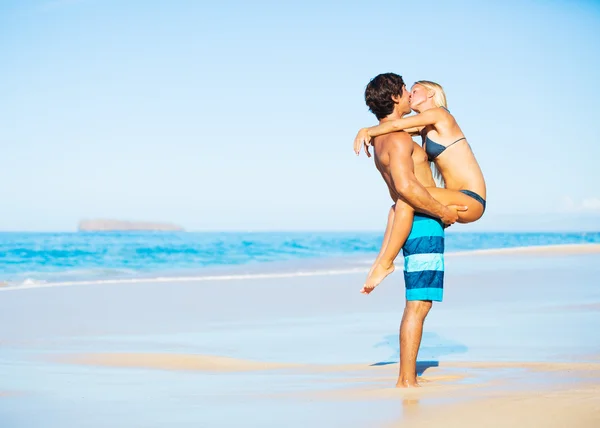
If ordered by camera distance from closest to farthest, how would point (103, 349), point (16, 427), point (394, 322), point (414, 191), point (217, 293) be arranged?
1. point (16, 427)
2. point (414, 191)
3. point (103, 349)
4. point (394, 322)
5. point (217, 293)

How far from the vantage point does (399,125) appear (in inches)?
191

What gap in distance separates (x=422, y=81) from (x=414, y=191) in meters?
1.00

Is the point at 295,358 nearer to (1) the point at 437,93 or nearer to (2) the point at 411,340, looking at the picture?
(2) the point at 411,340

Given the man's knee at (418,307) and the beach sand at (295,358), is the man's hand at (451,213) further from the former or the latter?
the beach sand at (295,358)

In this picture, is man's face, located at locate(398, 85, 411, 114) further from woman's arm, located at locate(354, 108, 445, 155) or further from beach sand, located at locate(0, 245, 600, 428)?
beach sand, located at locate(0, 245, 600, 428)

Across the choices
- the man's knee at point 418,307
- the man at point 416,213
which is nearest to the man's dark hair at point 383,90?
the man at point 416,213

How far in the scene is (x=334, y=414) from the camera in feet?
12.8

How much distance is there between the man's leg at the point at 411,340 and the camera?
474 centimetres

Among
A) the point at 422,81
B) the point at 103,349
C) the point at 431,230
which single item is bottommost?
the point at 103,349

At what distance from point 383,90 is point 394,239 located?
3.18 ft

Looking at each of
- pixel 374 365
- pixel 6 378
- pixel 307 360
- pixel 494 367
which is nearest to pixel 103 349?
pixel 6 378

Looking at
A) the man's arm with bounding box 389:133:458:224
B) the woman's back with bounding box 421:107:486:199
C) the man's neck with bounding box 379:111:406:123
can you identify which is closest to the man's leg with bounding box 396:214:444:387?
the man's arm with bounding box 389:133:458:224

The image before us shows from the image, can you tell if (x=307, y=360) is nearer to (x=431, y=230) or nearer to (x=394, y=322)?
(x=431, y=230)

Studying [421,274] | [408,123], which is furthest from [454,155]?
[421,274]
